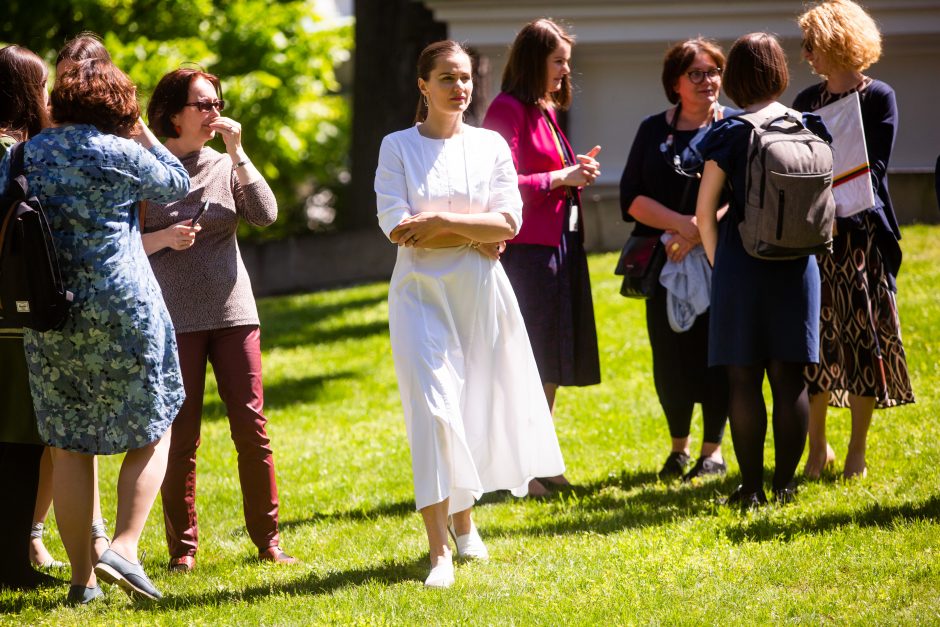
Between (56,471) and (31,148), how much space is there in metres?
1.26

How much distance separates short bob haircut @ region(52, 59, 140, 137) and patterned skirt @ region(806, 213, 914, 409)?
11.6 feet

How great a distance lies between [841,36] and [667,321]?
5.75 ft

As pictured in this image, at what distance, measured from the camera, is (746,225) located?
17.1 ft

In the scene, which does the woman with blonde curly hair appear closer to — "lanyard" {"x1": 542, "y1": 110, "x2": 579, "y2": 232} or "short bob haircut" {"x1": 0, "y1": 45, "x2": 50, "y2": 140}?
"lanyard" {"x1": 542, "y1": 110, "x2": 579, "y2": 232}

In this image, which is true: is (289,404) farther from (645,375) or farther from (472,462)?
(472,462)

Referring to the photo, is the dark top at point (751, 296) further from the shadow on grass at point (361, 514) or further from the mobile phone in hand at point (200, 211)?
the mobile phone in hand at point (200, 211)

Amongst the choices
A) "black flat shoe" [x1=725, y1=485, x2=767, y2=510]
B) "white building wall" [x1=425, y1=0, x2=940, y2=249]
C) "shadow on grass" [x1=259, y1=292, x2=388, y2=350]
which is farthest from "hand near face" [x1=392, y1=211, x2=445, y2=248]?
"white building wall" [x1=425, y1=0, x2=940, y2=249]

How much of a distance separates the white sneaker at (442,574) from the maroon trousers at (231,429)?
970 millimetres

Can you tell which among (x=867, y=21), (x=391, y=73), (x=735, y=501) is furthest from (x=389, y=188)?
(x=391, y=73)

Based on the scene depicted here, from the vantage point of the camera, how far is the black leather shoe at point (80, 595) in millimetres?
4648

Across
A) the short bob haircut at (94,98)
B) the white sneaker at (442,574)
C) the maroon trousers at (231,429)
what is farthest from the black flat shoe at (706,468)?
the short bob haircut at (94,98)

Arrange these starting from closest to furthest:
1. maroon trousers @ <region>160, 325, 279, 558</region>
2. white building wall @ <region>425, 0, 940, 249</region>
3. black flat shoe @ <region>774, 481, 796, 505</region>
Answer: maroon trousers @ <region>160, 325, 279, 558</region> < black flat shoe @ <region>774, 481, 796, 505</region> < white building wall @ <region>425, 0, 940, 249</region>

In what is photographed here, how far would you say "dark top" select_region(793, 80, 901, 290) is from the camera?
5.79m

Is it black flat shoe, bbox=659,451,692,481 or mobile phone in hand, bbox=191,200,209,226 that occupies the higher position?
mobile phone in hand, bbox=191,200,209,226
